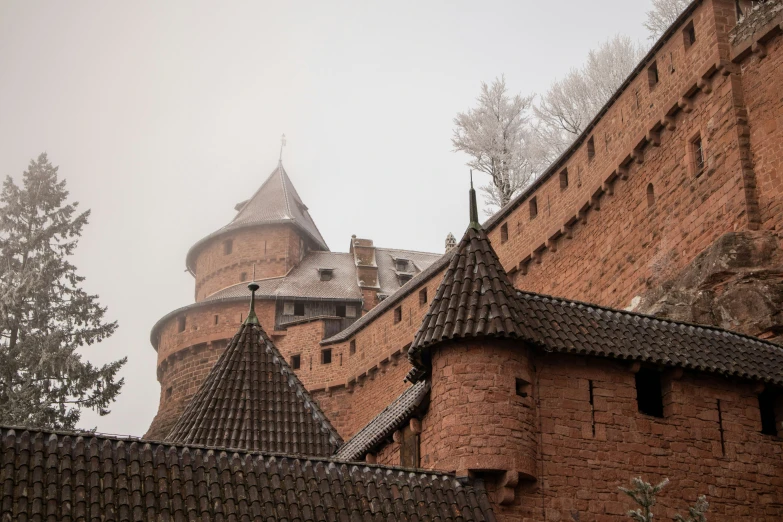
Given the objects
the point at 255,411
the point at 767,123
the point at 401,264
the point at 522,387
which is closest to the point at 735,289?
the point at 767,123

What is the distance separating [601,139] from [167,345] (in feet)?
73.1

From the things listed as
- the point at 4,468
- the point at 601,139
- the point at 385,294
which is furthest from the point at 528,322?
the point at 385,294

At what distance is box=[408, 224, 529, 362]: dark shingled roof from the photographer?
14.0 metres

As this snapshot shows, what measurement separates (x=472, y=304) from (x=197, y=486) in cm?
412

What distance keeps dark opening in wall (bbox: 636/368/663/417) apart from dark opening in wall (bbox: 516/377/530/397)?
1790 millimetres

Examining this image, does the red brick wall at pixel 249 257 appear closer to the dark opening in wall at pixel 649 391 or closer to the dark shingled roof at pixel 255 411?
the dark shingled roof at pixel 255 411

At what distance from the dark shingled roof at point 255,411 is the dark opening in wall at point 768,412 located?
21.3 feet

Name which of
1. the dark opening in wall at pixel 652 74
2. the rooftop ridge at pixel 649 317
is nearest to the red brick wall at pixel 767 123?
the dark opening in wall at pixel 652 74

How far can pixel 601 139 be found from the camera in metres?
25.4

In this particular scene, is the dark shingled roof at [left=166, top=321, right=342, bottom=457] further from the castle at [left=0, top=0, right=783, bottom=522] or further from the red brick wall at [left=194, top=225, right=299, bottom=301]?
the red brick wall at [left=194, top=225, right=299, bottom=301]

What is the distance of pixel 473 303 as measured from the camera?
14289mm

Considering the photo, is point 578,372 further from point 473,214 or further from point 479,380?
point 473,214

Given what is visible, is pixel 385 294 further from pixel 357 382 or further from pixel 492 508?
pixel 492 508

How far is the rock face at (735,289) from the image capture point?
60.1 ft
